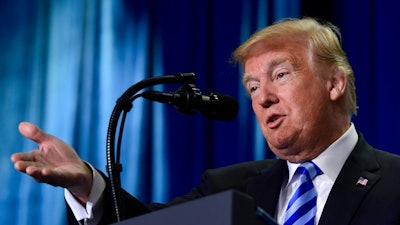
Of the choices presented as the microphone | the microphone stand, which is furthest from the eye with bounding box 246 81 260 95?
the microphone stand

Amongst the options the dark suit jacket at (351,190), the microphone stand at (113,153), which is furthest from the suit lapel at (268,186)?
the microphone stand at (113,153)

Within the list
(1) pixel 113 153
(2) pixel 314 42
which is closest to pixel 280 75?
(2) pixel 314 42

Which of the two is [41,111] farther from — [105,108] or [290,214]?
[290,214]

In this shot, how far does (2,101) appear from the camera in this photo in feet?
8.92

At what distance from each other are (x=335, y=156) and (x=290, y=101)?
0.19 metres

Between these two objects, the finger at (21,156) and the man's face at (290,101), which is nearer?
the finger at (21,156)

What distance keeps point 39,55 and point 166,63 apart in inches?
20.1

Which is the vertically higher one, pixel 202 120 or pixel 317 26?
pixel 317 26

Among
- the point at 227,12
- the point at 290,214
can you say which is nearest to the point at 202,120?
the point at 227,12

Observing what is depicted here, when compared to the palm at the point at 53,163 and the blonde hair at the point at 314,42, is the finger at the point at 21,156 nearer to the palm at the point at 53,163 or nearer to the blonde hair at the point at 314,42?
the palm at the point at 53,163

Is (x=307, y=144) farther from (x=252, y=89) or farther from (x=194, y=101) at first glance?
(x=194, y=101)

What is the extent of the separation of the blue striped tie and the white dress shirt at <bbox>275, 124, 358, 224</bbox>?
0.05 ft

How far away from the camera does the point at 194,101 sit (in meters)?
1.42

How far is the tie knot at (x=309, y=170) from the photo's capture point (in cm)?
191
